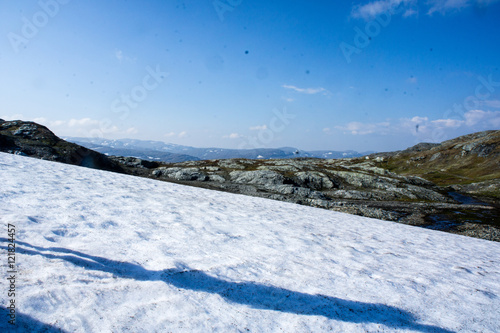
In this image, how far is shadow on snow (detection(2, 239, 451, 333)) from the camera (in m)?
7.68

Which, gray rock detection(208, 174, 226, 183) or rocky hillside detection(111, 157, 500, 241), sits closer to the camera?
rocky hillside detection(111, 157, 500, 241)

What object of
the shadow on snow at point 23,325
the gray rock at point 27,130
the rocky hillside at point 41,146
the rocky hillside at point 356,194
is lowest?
the rocky hillside at point 356,194

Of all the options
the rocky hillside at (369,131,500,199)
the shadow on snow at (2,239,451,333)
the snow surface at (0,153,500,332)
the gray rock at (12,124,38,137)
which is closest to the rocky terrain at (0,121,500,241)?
the gray rock at (12,124,38,137)

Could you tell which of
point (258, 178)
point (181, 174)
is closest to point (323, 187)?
point (258, 178)

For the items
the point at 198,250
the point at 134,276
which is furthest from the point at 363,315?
the point at 134,276

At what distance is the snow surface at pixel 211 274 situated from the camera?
6320 mm

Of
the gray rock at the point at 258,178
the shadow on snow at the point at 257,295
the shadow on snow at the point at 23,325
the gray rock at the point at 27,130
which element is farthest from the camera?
the gray rock at the point at 258,178

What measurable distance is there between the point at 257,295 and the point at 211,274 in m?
1.88

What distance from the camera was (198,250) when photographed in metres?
10.8

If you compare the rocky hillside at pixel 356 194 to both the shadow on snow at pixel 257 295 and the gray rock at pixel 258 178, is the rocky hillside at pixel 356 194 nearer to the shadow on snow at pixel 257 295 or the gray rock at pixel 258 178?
the gray rock at pixel 258 178

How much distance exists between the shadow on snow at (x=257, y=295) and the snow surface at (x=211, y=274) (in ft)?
0.15

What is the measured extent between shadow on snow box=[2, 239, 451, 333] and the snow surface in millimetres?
46

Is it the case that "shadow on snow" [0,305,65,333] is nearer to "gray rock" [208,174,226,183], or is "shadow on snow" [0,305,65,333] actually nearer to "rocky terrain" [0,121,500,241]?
"rocky terrain" [0,121,500,241]

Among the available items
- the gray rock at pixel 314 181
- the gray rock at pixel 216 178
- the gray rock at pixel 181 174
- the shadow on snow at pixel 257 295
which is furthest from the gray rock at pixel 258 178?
the shadow on snow at pixel 257 295
